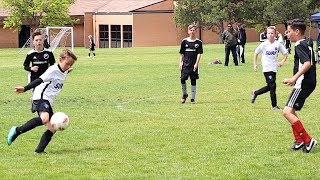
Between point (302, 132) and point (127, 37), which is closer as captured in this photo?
point (302, 132)

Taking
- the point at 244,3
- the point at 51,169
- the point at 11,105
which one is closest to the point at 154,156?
the point at 51,169

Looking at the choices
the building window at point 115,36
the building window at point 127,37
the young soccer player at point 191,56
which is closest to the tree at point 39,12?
the building window at point 115,36

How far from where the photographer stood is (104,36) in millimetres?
85375

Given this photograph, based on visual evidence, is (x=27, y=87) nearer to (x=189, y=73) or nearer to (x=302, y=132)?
(x=302, y=132)

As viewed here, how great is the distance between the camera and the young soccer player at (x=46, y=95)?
10.9 metres

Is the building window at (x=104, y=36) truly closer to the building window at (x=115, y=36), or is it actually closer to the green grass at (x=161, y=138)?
the building window at (x=115, y=36)

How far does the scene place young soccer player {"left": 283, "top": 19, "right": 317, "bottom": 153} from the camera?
10.7m

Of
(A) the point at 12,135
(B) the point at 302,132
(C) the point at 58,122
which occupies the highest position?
(C) the point at 58,122

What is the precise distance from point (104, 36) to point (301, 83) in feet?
247

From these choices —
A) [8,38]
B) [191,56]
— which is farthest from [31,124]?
[8,38]

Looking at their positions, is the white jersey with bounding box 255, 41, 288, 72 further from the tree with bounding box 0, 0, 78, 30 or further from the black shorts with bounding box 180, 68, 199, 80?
the tree with bounding box 0, 0, 78, 30

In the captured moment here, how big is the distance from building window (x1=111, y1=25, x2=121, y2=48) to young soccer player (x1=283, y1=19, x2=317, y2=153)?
7266 centimetres

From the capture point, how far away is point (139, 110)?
17062 mm

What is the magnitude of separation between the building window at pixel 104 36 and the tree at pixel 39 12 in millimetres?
4954
